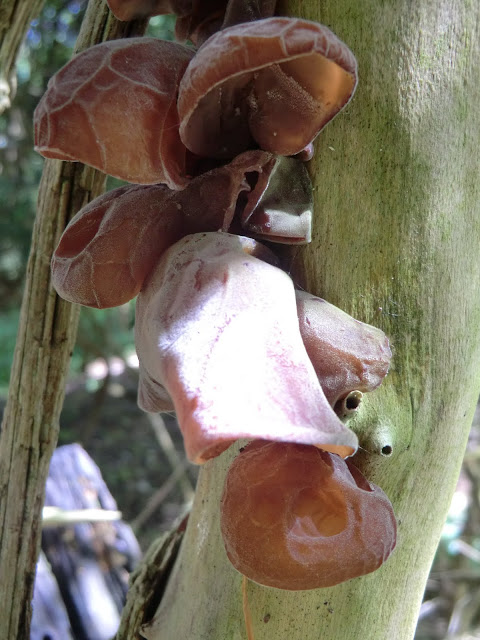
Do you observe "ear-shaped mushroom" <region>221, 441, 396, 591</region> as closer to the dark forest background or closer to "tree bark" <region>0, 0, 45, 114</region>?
"tree bark" <region>0, 0, 45, 114</region>

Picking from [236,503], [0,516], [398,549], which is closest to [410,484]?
[398,549]

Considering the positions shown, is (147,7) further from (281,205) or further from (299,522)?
(299,522)

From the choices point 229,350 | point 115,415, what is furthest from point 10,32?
point 115,415

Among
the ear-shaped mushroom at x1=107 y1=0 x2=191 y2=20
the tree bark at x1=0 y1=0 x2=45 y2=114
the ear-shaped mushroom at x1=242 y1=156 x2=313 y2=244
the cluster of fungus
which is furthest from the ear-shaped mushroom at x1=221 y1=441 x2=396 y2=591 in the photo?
the tree bark at x1=0 y1=0 x2=45 y2=114

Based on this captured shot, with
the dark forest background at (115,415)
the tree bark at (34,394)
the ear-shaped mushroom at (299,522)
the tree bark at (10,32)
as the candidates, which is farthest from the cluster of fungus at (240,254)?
the dark forest background at (115,415)

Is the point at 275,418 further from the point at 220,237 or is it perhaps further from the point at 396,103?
the point at 396,103

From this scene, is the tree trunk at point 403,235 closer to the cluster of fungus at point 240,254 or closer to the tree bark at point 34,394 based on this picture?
the cluster of fungus at point 240,254
